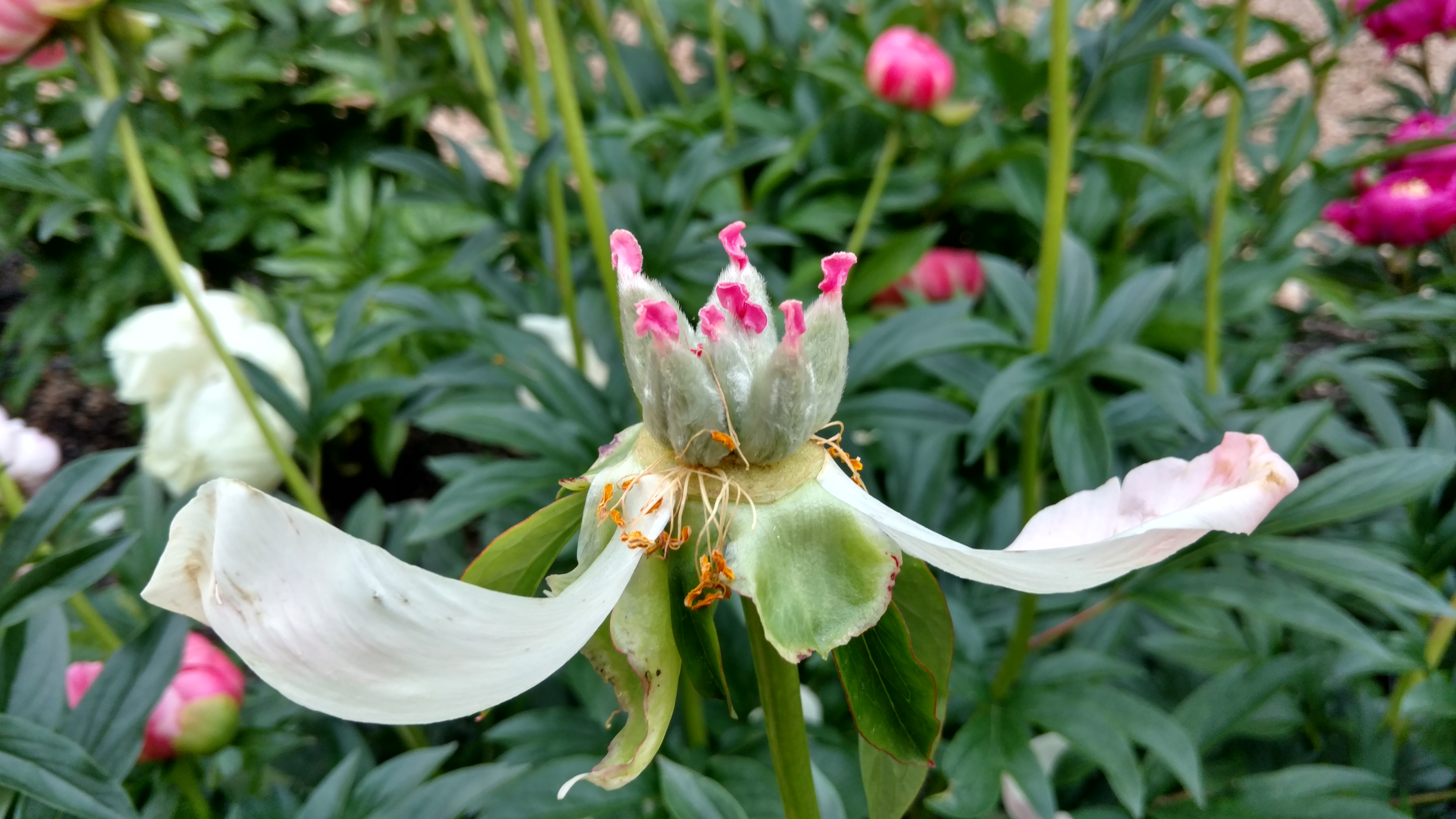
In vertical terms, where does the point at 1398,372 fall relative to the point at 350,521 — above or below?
above

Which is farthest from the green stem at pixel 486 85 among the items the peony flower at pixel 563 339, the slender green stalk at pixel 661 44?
the slender green stalk at pixel 661 44

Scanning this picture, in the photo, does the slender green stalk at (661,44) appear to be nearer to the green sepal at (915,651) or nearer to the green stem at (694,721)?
the green stem at (694,721)

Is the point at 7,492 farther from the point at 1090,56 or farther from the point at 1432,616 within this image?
the point at 1432,616

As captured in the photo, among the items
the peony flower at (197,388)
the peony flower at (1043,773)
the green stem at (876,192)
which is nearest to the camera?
the peony flower at (1043,773)

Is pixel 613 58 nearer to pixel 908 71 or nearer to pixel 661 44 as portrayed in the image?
pixel 661 44

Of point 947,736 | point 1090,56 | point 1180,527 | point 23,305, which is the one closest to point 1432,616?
point 947,736

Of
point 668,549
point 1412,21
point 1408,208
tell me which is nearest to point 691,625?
point 668,549
